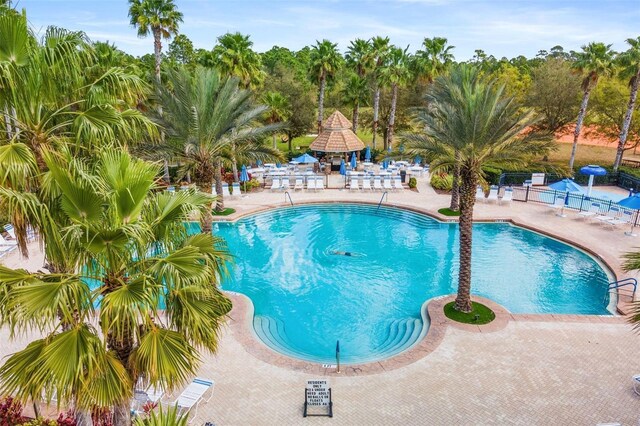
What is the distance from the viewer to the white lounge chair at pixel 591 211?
22689 millimetres

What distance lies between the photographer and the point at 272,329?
1386 centimetres

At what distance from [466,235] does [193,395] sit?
898 cm

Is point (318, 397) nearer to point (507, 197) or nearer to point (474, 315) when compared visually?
point (474, 315)

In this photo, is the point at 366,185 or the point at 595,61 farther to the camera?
the point at 595,61

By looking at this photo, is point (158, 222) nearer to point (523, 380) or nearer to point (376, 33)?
point (523, 380)

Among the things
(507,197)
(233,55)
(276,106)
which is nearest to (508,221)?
(507,197)

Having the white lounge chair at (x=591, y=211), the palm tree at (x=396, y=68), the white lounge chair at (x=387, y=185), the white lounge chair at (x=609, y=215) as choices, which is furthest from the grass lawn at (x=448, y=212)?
the palm tree at (x=396, y=68)

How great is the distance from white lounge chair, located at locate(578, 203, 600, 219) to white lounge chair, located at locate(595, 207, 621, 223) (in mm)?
368

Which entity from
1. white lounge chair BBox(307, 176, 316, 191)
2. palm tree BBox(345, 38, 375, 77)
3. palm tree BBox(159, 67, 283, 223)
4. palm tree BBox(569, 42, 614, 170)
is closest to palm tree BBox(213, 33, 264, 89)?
white lounge chair BBox(307, 176, 316, 191)

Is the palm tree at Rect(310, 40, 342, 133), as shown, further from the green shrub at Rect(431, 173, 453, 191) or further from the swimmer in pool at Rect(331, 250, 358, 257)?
the swimmer in pool at Rect(331, 250, 358, 257)

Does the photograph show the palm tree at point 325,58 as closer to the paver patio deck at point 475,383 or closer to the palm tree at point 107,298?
the paver patio deck at point 475,383

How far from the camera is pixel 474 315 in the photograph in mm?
13312

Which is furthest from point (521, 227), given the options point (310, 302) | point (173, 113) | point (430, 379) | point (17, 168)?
point (17, 168)

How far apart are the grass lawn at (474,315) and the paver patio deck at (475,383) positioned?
1.85ft
